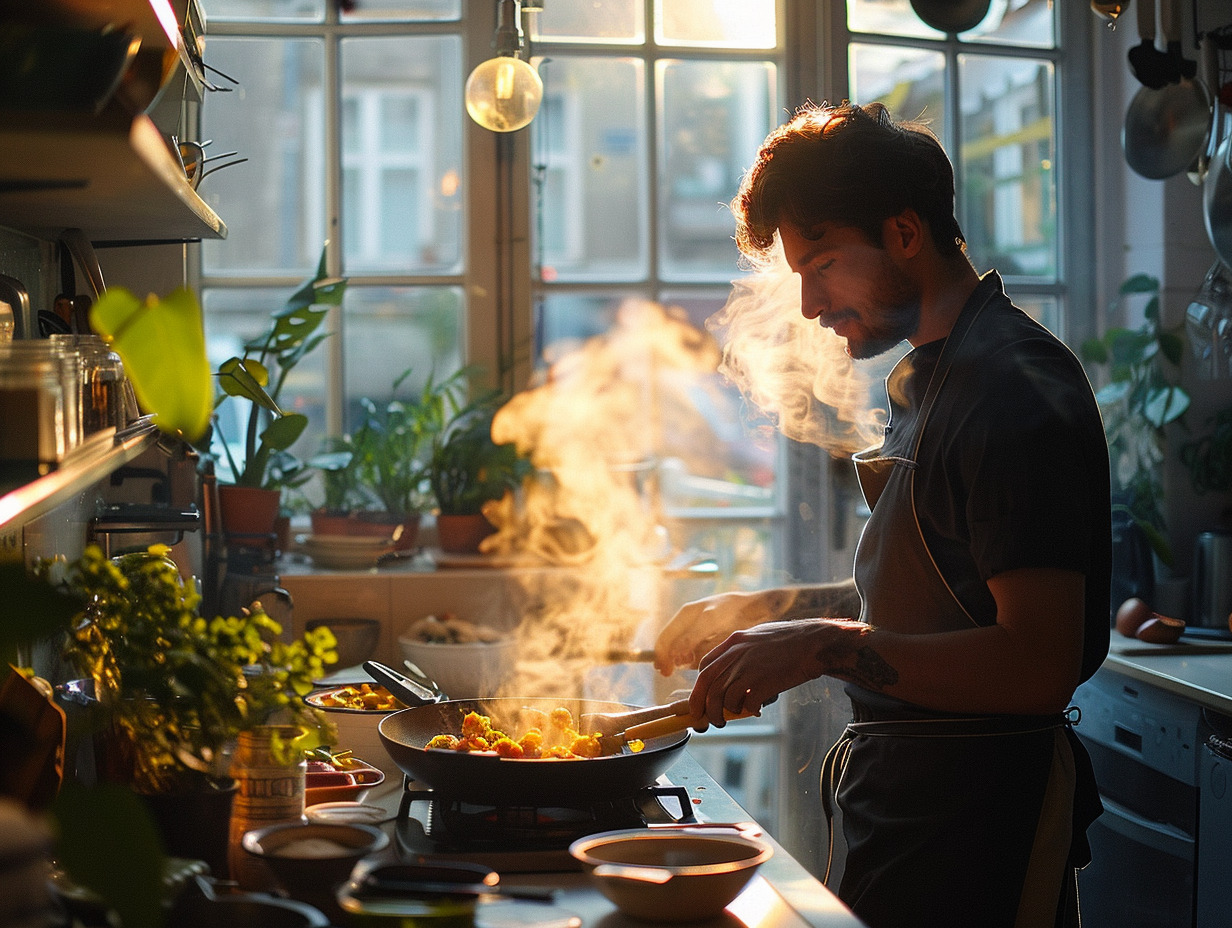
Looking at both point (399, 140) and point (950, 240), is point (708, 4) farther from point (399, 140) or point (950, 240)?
point (950, 240)

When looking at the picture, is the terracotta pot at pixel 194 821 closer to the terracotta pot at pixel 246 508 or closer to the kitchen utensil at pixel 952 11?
the terracotta pot at pixel 246 508

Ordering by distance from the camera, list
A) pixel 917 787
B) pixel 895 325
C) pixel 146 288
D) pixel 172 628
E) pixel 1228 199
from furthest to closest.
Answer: pixel 146 288 → pixel 1228 199 → pixel 895 325 → pixel 917 787 → pixel 172 628

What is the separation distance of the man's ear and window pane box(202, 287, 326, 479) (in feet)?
6.58

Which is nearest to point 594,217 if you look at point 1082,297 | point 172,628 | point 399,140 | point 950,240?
point 399,140

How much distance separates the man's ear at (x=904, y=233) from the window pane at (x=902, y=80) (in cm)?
181

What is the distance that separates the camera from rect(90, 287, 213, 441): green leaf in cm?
81

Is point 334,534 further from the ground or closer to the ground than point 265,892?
further from the ground

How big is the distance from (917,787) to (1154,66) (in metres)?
2.30

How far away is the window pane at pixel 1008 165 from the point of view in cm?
353

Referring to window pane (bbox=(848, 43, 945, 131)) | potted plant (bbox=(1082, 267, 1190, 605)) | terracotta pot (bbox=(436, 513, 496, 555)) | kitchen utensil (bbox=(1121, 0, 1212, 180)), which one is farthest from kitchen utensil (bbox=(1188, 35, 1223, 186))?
terracotta pot (bbox=(436, 513, 496, 555))

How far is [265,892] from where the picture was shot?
1.17m

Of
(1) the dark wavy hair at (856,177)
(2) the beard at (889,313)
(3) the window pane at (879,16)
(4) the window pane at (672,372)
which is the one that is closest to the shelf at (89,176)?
(1) the dark wavy hair at (856,177)

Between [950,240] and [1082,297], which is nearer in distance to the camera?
[950,240]

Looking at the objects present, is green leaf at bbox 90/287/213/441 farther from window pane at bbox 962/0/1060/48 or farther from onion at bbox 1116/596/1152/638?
window pane at bbox 962/0/1060/48
